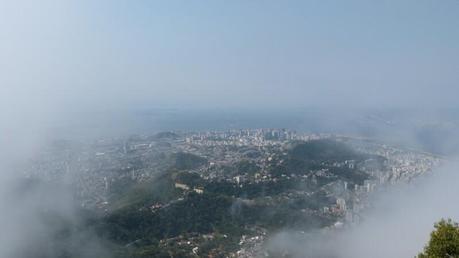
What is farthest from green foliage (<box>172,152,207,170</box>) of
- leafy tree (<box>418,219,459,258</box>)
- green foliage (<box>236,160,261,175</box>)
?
leafy tree (<box>418,219,459,258</box>)

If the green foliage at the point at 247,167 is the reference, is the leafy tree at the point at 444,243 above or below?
above

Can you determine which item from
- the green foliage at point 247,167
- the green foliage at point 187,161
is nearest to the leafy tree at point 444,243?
the green foliage at point 247,167

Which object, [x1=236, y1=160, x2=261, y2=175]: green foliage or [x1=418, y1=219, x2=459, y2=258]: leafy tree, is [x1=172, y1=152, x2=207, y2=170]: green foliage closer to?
[x1=236, y1=160, x2=261, y2=175]: green foliage

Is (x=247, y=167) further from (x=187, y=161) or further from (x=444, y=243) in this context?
(x=444, y=243)

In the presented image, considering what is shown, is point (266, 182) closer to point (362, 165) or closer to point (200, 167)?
point (200, 167)

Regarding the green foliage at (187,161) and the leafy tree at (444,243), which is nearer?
the leafy tree at (444,243)

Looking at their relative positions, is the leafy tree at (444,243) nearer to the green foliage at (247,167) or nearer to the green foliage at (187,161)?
the green foliage at (247,167)

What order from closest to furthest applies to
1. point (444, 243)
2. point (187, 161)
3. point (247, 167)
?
point (444, 243)
point (247, 167)
point (187, 161)

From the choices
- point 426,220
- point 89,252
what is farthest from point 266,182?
point 89,252

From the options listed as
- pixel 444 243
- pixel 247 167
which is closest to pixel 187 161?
pixel 247 167
